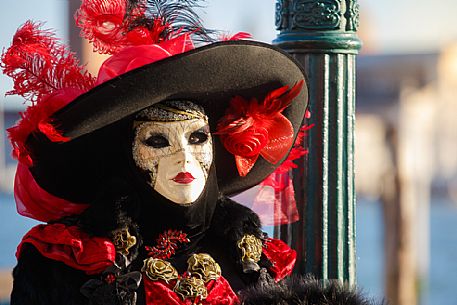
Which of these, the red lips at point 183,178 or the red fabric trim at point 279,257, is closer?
the red lips at point 183,178

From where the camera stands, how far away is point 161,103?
2.69 metres

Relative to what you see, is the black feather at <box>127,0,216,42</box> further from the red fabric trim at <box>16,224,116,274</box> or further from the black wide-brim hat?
the red fabric trim at <box>16,224,116,274</box>

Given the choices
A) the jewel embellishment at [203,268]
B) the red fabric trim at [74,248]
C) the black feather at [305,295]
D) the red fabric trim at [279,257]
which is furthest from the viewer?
the red fabric trim at [279,257]

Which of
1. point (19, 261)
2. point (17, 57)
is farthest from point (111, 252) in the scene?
point (17, 57)

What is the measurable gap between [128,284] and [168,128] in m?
0.48

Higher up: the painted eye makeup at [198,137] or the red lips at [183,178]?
the painted eye makeup at [198,137]

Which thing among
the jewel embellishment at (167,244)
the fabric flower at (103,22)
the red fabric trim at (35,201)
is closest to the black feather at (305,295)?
the jewel embellishment at (167,244)

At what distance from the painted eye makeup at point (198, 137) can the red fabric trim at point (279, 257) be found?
1.38 ft

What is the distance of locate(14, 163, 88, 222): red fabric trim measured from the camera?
9.25ft

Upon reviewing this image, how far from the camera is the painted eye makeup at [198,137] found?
2.71 m

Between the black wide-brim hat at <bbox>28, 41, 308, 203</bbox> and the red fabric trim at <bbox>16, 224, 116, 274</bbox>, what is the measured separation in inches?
7.1

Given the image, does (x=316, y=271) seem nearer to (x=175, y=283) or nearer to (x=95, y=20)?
(x=175, y=283)

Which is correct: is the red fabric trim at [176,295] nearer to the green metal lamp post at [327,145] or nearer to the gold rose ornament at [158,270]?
the gold rose ornament at [158,270]

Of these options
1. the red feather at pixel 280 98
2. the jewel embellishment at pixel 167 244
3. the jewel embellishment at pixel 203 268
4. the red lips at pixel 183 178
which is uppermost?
the red feather at pixel 280 98
